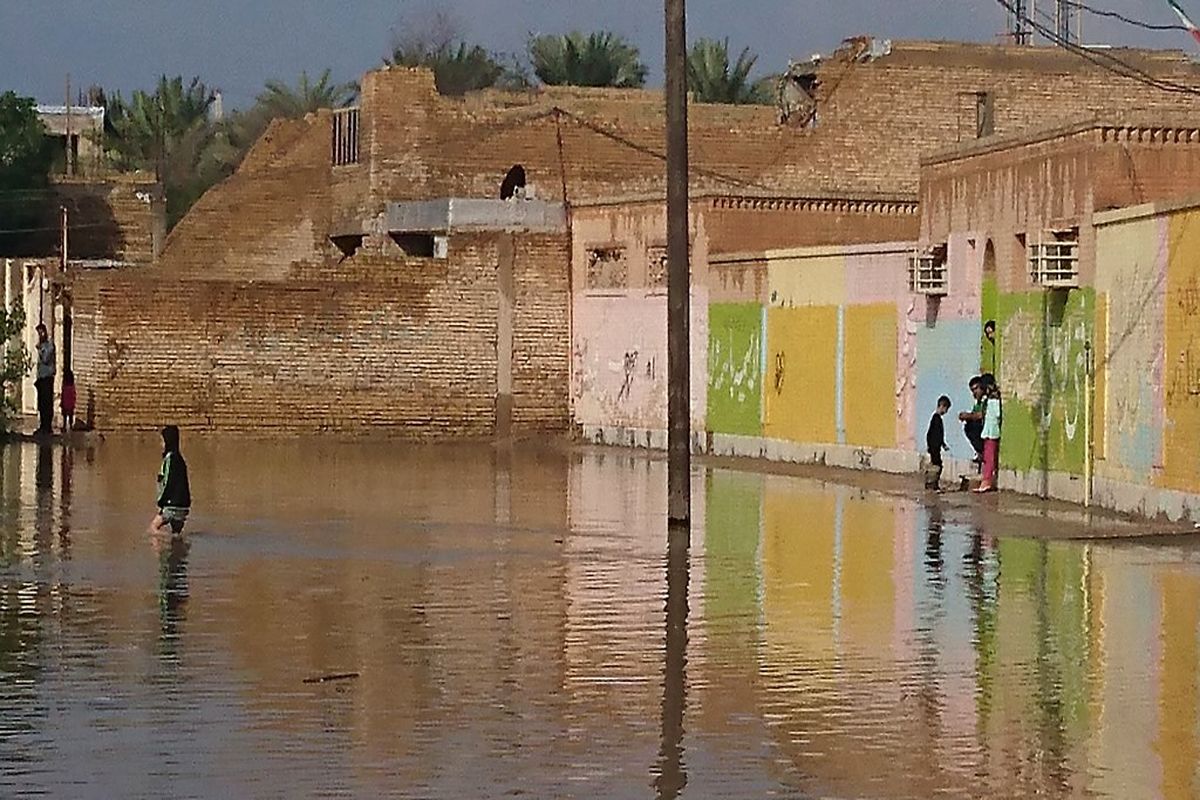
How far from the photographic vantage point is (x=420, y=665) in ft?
46.6

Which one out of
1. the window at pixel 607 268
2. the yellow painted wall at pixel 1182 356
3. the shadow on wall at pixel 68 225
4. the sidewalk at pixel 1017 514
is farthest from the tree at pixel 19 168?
the yellow painted wall at pixel 1182 356

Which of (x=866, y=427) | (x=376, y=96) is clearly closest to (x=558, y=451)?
(x=866, y=427)

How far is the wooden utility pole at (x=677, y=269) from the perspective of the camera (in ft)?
77.3

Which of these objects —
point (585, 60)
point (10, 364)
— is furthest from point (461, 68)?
point (10, 364)

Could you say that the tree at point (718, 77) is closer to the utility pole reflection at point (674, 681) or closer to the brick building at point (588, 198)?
the brick building at point (588, 198)

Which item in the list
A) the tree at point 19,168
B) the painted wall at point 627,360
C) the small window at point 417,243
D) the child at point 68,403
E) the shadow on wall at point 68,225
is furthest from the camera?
the tree at point 19,168

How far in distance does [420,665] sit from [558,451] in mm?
28860

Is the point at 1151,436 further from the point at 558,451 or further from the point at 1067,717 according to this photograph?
the point at 558,451

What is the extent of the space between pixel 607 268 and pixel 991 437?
698 inches

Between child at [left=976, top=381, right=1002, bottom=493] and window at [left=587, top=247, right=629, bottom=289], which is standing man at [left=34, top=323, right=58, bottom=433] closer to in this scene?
window at [left=587, top=247, right=629, bottom=289]

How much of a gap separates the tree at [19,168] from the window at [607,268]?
37.0m

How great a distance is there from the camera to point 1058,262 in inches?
1108

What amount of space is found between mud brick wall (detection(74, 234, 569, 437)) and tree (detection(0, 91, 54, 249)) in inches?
1338

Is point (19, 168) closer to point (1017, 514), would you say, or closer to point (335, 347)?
point (335, 347)
